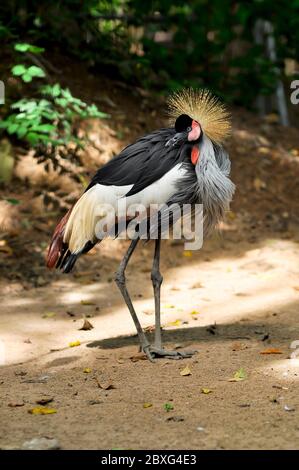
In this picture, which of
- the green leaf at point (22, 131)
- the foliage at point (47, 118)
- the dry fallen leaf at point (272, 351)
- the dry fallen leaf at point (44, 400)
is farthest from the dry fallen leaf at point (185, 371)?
the green leaf at point (22, 131)

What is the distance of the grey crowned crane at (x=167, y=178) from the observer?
4750 millimetres

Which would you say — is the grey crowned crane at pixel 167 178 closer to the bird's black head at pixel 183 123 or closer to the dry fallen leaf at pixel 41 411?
the bird's black head at pixel 183 123

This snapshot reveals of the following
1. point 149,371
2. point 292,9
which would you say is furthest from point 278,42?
point 149,371

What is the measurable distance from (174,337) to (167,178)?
125 cm

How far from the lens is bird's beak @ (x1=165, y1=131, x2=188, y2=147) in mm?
4785

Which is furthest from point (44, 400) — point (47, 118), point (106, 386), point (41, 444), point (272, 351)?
point (47, 118)

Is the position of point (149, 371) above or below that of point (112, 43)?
below

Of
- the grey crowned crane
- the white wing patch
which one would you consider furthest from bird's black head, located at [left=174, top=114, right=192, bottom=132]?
the white wing patch

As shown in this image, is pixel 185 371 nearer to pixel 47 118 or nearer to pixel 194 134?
pixel 194 134

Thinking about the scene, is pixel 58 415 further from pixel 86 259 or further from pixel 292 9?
pixel 292 9
